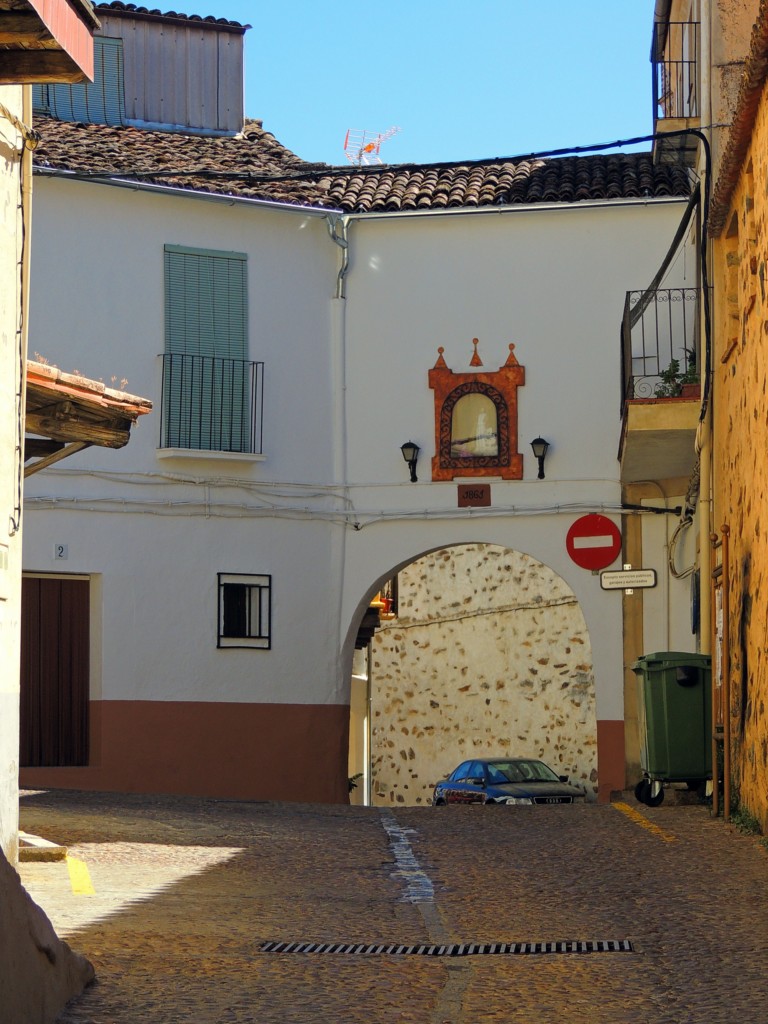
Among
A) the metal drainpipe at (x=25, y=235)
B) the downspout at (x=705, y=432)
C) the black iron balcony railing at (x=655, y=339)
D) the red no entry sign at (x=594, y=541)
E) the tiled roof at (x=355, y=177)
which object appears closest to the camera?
the metal drainpipe at (x=25, y=235)

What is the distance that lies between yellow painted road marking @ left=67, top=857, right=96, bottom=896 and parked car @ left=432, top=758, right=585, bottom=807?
9.67 m

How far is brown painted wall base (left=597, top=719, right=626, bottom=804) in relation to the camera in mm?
19203

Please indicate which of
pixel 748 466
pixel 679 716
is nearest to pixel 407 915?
pixel 748 466

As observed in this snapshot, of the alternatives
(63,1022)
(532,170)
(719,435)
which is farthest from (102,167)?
(63,1022)

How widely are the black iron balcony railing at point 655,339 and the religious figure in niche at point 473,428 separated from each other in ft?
6.49

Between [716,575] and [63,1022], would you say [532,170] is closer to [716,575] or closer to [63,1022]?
[716,575]

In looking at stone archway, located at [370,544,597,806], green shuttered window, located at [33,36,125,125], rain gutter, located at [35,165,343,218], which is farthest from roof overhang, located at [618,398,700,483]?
green shuttered window, located at [33,36,125,125]

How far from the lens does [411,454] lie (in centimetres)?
2016

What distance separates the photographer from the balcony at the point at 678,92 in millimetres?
17312

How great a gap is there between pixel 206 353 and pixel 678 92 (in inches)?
265

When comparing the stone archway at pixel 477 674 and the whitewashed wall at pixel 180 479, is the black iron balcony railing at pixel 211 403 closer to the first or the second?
the whitewashed wall at pixel 180 479

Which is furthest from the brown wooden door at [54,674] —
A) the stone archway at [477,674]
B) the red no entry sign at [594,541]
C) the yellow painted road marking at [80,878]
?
the stone archway at [477,674]

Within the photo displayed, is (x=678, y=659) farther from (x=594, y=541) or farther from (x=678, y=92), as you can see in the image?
(x=678, y=92)

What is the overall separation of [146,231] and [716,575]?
29.9 feet
